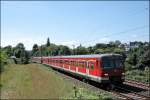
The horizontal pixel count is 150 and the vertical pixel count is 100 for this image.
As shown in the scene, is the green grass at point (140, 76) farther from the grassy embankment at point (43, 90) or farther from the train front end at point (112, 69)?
the grassy embankment at point (43, 90)

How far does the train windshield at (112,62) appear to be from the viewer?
22453 millimetres

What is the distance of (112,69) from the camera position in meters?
22.4

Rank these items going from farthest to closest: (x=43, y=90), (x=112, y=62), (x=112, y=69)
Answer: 1. (x=112, y=62)
2. (x=112, y=69)
3. (x=43, y=90)

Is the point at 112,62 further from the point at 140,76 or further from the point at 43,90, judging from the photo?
the point at 140,76

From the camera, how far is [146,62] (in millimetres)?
40094

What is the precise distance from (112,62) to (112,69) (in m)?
0.59

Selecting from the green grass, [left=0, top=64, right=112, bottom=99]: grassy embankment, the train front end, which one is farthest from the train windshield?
the green grass

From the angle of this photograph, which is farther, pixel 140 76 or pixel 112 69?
pixel 140 76

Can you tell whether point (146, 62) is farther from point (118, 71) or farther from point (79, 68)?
point (118, 71)

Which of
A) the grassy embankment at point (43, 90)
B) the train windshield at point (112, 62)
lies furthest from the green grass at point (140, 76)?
the grassy embankment at point (43, 90)

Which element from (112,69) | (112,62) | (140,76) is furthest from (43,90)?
(140,76)

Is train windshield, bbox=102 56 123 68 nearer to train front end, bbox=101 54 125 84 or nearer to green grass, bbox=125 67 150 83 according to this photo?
train front end, bbox=101 54 125 84

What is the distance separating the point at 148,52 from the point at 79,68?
1442 cm

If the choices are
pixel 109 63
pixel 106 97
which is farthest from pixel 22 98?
pixel 109 63
